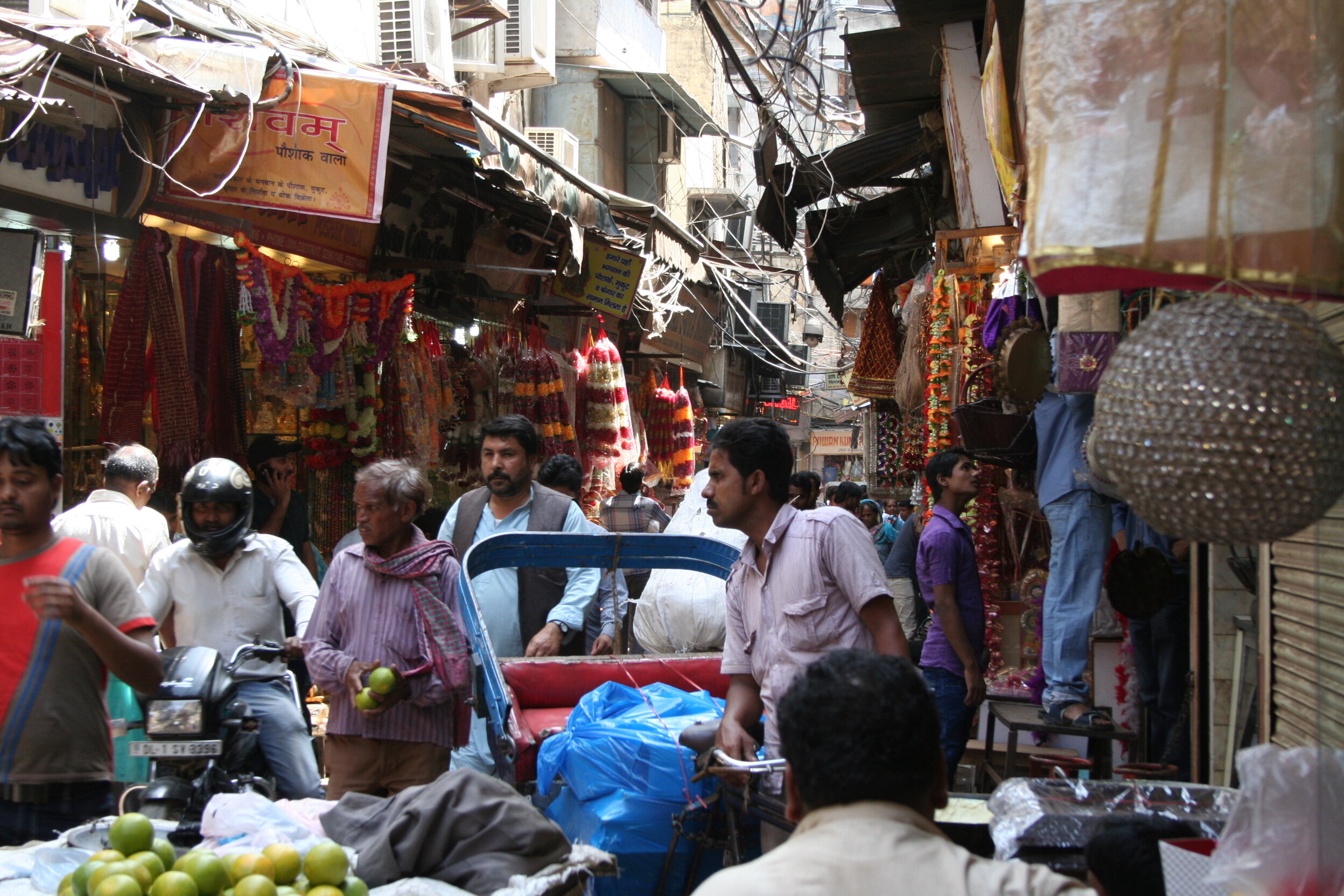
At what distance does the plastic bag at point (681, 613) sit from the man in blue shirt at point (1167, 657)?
2.14m

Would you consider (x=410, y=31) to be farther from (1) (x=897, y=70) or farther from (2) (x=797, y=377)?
(2) (x=797, y=377)

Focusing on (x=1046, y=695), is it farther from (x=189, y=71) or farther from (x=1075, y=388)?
(x=189, y=71)

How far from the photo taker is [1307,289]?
186 centimetres

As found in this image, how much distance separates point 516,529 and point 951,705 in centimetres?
237

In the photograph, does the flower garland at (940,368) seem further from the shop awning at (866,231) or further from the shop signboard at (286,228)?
the shop signboard at (286,228)

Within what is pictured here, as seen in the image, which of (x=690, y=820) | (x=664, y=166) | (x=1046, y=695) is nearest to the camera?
(x=690, y=820)

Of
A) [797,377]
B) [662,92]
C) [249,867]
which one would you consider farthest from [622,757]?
[797,377]

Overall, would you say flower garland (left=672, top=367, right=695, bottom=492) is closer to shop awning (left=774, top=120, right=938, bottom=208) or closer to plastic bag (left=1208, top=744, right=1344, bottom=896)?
shop awning (left=774, top=120, right=938, bottom=208)

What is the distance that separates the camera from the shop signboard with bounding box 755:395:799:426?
31312 mm

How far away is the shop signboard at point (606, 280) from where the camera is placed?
12383mm

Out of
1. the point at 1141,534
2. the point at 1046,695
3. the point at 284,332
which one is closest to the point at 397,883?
the point at 1046,695

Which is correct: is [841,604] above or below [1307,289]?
below

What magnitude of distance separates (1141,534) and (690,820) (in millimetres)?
3056

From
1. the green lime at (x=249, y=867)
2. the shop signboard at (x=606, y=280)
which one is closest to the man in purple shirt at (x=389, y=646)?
the green lime at (x=249, y=867)
